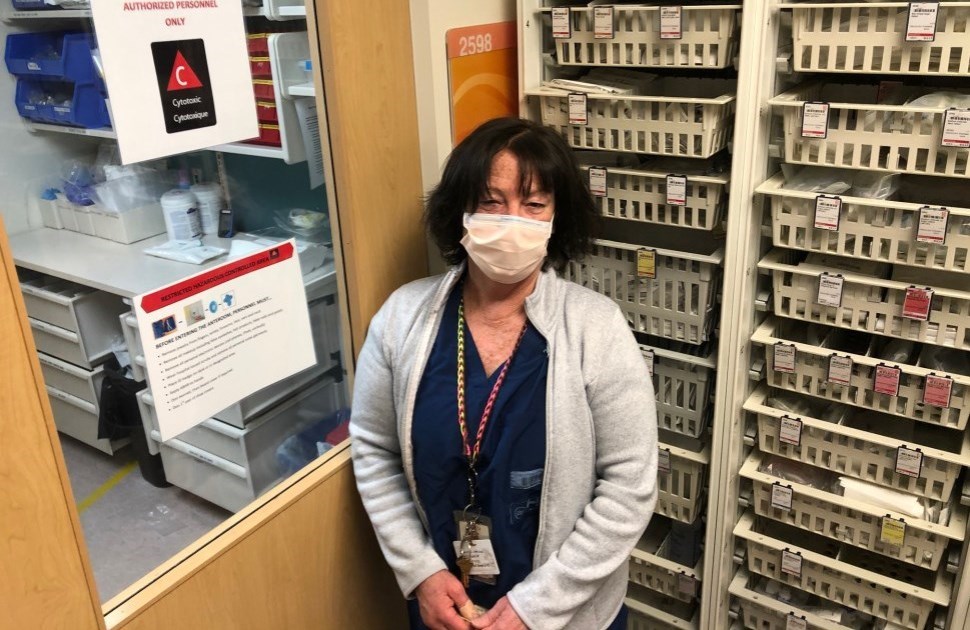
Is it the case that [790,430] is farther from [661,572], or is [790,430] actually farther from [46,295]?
[46,295]

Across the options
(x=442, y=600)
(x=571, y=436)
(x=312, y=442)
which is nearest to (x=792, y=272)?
(x=571, y=436)

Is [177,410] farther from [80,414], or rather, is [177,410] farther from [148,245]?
[148,245]

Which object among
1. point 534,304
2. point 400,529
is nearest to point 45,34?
point 534,304

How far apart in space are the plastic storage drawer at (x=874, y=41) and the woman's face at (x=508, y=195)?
570 millimetres

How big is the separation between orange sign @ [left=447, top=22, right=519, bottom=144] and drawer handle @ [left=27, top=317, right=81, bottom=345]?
87cm

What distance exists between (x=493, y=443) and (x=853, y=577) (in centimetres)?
95

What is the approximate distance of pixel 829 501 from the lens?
168 cm

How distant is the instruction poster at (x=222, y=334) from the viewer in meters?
1.23

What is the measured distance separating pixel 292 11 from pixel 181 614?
105 cm

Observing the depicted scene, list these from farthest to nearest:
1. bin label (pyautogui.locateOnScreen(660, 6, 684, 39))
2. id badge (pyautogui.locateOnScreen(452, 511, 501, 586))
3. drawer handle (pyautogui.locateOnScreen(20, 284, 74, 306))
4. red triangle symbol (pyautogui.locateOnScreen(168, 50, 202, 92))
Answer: bin label (pyautogui.locateOnScreen(660, 6, 684, 39)), id badge (pyautogui.locateOnScreen(452, 511, 501, 586)), red triangle symbol (pyautogui.locateOnScreen(168, 50, 202, 92)), drawer handle (pyautogui.locateOnScreen(20, 284, 74, 306))

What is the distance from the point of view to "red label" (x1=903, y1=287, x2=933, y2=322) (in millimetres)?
1444

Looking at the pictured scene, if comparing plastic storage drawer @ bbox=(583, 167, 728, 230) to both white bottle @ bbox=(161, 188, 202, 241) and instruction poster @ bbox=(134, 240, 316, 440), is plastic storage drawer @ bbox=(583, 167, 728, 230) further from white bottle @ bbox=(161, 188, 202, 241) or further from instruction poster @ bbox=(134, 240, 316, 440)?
white bottle @ bbox=(161, 188, 202, 241)

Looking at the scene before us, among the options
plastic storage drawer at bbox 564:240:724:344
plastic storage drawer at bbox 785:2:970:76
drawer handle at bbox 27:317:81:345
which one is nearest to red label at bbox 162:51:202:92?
drawer handle at bbox 27:317:81:345

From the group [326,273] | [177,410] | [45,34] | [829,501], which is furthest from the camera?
[829,501]
